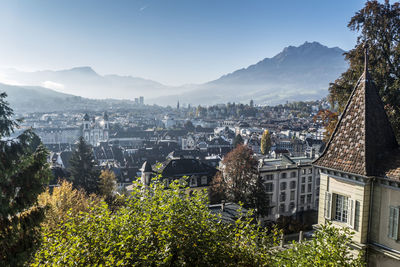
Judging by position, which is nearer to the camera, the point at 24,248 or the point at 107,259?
the point at 107,259

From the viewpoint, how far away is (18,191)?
37.2ft

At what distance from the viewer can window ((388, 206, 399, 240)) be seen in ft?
40.4

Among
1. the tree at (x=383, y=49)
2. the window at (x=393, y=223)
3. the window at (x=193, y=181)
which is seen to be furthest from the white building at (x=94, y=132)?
the window at (x=393, y=223)

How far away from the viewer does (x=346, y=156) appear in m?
13.9

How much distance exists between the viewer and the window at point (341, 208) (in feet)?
45.8

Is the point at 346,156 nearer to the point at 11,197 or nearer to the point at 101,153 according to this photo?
the point at 11,197

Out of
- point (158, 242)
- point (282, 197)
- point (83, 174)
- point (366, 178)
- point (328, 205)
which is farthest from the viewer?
point (282, 197)

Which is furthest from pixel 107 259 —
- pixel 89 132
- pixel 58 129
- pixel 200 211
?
pixel 58 129

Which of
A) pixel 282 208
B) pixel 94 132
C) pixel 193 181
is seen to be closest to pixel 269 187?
pixel 282 208

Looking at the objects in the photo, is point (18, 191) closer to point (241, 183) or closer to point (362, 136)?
point (362, 136)

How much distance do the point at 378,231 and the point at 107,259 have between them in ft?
34.9

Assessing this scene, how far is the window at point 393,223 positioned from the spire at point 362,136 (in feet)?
5.06

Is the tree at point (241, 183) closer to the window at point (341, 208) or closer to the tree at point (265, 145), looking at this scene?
the window at point (341, 208)

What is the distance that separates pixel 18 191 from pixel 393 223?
1406 centimetres
